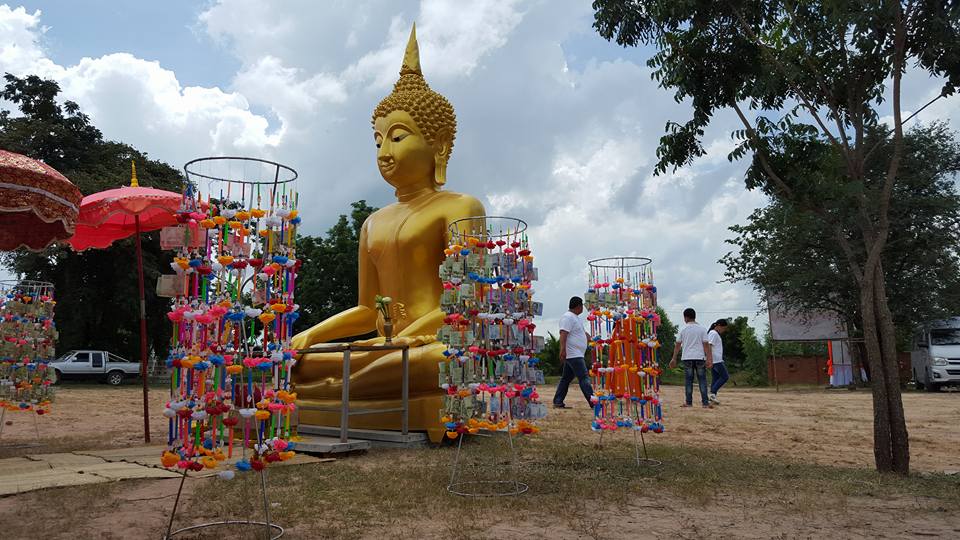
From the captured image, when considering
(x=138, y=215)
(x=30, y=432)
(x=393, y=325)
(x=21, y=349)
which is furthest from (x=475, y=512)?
(x=30, y=432)

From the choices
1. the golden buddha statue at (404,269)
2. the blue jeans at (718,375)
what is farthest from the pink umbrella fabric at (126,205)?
the blue jeans at (718,375)

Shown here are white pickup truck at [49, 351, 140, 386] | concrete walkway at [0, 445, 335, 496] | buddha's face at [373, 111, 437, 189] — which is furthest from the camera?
white pickup truck at [49, 351, 140, 386]

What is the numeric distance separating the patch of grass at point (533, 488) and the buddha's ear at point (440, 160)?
3257 mm

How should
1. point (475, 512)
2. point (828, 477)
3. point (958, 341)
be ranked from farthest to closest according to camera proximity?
point (958, 341)
point (828, 477)
point (475, 512)

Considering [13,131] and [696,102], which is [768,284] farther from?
[13,131]

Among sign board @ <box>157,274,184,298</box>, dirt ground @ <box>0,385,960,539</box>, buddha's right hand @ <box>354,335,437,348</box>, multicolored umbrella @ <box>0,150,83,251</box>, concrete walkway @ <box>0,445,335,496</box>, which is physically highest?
multicolored umbrella @ <box>0,150,83,251</box>

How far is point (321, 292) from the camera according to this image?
2230 cm

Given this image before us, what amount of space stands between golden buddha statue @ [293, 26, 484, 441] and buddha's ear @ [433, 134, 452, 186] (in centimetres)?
1

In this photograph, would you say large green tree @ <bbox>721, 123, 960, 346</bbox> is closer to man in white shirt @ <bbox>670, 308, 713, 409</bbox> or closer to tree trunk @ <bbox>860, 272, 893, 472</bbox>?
man in white shirt @ <bbox>670, 308, 713, 409</bbox>

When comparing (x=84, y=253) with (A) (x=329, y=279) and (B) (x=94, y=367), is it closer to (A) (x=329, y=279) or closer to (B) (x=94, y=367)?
(B) (x=94, y=367)

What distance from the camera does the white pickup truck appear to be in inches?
834

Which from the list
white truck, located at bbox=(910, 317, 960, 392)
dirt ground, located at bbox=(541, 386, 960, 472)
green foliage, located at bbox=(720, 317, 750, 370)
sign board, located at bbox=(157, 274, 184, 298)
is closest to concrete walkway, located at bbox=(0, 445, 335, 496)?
sign board, located at bbox=(157, 274, 184, 298)

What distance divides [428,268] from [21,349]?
441 cm

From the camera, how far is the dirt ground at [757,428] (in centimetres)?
666
